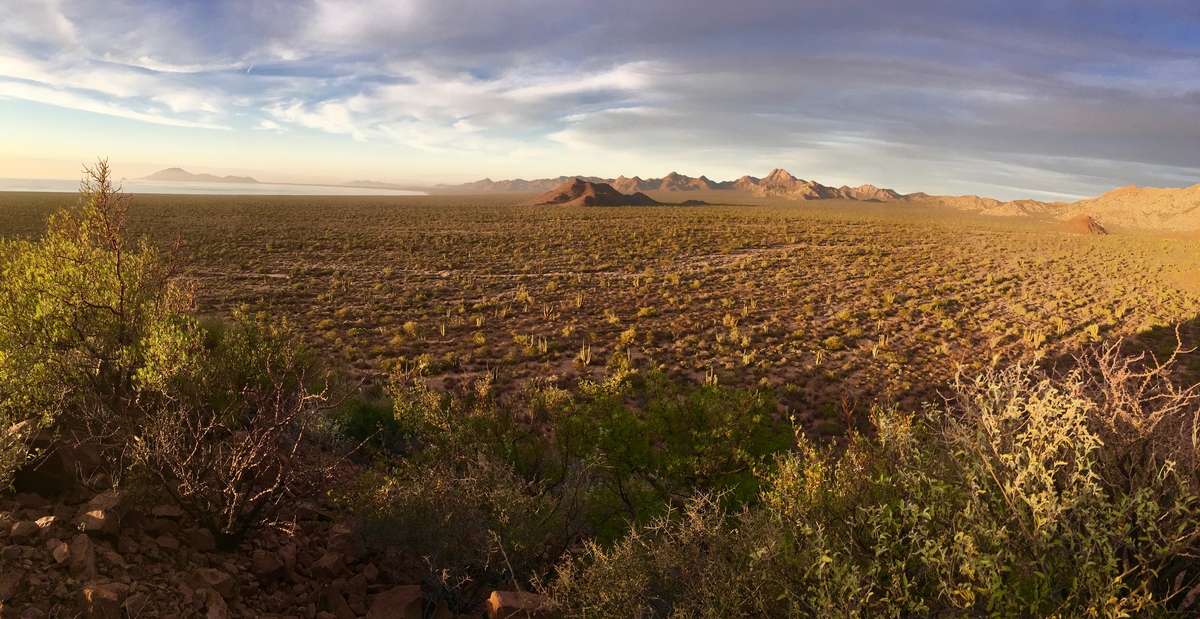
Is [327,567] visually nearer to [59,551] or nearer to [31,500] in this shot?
[59,551]

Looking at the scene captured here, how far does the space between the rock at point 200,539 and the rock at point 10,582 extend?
1.64 meters

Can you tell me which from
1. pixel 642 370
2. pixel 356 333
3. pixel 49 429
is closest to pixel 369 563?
pixel 49 429

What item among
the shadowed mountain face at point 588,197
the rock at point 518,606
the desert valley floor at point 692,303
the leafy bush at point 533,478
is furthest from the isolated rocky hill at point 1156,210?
the rock at point 518,606

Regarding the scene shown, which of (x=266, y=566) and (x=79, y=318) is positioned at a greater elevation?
(x=79, y=318)

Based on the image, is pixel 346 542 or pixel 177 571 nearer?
pixel 177 571

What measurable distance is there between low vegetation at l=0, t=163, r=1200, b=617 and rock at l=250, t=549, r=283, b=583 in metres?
0.35

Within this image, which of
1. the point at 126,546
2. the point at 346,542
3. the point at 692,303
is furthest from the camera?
the point at 692,303

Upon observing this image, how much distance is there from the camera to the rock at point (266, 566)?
5988mm

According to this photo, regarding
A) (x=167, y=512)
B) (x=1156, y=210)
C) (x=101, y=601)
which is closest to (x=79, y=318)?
(x=167, y=512)

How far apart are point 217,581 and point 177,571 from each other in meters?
0.38

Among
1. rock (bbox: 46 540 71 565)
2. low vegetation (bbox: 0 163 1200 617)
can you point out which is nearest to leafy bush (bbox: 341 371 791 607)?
low vegetation (bbox: 0 163 1200 617)

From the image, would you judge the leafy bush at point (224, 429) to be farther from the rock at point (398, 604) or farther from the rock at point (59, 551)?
the rock at point (398, 604)

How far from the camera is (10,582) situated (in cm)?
421

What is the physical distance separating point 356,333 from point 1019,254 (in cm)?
5581
